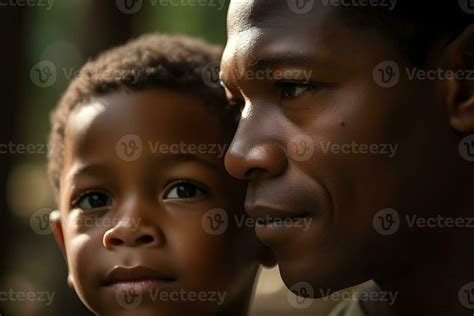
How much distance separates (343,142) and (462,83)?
1.08 ft

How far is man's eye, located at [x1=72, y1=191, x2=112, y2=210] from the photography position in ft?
8.53

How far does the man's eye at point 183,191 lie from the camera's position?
255 centimetres

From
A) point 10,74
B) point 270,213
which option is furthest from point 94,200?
point 10,74

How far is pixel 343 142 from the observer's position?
1986 millimetres

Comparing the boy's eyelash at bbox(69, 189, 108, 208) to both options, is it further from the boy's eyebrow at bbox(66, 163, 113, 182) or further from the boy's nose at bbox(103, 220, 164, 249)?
the boy's nose at bbox(103, 220, 164, 249)

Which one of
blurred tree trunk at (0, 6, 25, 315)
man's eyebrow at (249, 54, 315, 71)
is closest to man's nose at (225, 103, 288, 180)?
man's eyebrow at (249, 54, 315, 71)

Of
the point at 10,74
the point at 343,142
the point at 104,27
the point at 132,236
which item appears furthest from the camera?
the point at 104,27

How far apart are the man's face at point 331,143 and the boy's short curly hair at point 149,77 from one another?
58 centimetres

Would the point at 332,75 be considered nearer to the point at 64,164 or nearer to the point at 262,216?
the point at 262,216

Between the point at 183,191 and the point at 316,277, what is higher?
the point at 183,191

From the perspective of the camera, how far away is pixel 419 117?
2.02 m

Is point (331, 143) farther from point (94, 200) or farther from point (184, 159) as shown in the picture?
point (94, 200)

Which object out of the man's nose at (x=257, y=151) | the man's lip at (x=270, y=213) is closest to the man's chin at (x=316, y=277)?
the man's lip at (x=270, y=213)

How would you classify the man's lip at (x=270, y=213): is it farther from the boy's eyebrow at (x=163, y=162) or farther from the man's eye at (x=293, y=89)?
the boy's eyebrow at (x=163, y=162)
